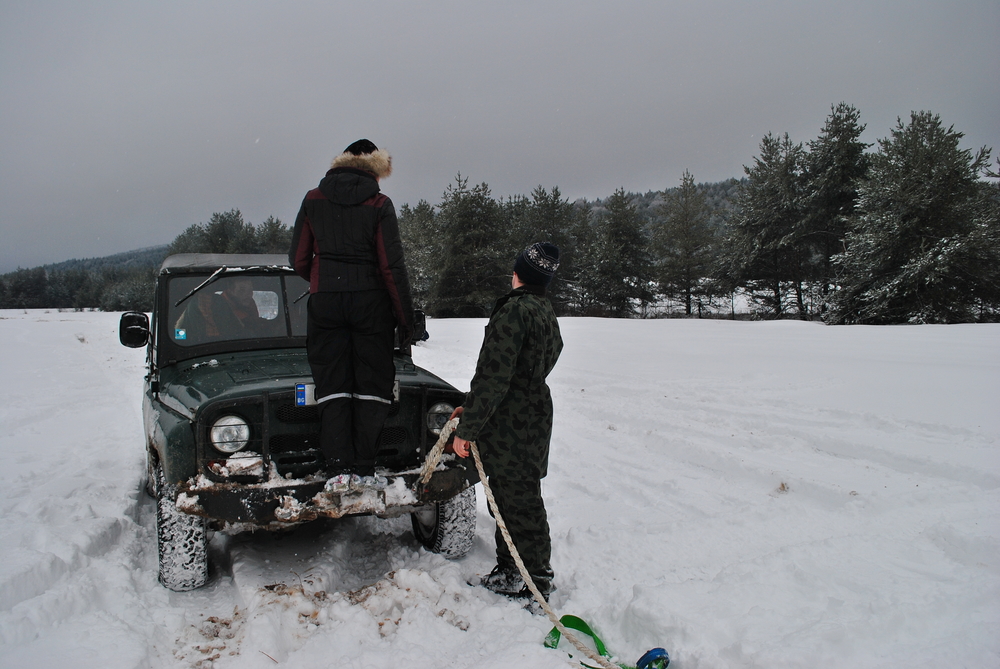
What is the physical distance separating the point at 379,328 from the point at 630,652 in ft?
6.70

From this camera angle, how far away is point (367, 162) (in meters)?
3.06

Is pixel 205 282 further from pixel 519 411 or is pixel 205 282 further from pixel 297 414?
pixel 519 411

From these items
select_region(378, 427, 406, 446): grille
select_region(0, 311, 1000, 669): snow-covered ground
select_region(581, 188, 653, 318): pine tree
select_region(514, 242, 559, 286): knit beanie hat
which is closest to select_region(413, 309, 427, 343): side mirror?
select_region(378, 427, 406, 446): grille

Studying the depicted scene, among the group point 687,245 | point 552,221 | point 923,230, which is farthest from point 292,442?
point 552,221

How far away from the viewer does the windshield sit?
3930 millimetres

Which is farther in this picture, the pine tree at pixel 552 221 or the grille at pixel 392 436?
the pine tree at pixel 552 221

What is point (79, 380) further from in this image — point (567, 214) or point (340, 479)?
point (567, 214)

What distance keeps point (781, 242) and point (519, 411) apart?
26.1m

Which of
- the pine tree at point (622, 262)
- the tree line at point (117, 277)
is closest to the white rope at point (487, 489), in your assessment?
the pine tree at point (622, 262)

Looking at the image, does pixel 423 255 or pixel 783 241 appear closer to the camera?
pixel 783 241

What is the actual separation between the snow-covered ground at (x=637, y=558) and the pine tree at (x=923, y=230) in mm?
13973

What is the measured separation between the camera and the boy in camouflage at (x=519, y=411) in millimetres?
2680

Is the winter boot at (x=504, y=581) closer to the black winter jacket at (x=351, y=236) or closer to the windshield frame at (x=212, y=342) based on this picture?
the black winter jacket at (x=351, y=236)

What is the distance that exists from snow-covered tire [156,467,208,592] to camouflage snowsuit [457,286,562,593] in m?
1.60
